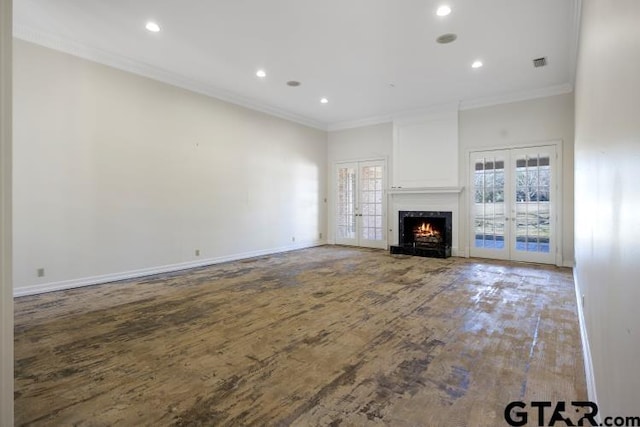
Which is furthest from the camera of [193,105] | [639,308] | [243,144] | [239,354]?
[243,144]

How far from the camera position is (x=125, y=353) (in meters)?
2.67

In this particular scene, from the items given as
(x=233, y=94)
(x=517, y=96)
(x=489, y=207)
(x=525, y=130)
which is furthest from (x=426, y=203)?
(x=233, y=94)

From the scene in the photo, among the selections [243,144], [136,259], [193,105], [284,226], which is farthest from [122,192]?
[284,226]

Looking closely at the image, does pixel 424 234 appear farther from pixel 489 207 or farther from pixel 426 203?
pixel 489 207

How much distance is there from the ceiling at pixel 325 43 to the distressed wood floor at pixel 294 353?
11.3 ft

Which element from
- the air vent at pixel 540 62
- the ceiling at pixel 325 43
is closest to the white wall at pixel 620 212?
the ceiling at pixel 325 43

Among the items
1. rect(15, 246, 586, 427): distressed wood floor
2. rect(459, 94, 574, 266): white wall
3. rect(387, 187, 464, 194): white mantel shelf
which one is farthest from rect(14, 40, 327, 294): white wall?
rect(459, 94, 574, 266): white wall

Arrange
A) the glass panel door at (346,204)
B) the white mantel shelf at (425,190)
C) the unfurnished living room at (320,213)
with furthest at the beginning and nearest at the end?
1. the glass panel door at (346,204)
2. the white mantel shelf at (425,190)
3. the unfurnished living room at (320,213)

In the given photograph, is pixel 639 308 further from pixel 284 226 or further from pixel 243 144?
pixel 284 226

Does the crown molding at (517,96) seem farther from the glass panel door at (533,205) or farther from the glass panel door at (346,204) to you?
the glass panel door at (346,204)

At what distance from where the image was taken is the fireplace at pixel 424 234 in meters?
7.40

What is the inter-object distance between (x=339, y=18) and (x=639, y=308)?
407cm

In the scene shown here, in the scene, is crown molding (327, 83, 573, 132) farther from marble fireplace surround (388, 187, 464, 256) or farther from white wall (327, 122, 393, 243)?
marble fireplace surround (388, 187, 464, 256)

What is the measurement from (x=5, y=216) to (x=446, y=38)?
16.1 ft
